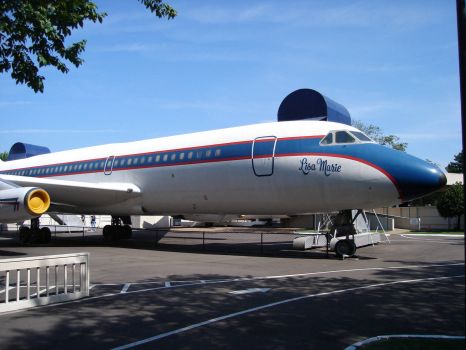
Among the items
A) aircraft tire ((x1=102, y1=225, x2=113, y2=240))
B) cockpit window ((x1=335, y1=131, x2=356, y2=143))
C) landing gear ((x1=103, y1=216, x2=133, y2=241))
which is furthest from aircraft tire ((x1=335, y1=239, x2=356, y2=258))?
aircraft tire ((x1=102, y1=225, x2=113, y2=240))

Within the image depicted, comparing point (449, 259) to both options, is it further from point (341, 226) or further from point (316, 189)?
point (316, 189)

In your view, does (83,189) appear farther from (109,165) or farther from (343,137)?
(343,137)

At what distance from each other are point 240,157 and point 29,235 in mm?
12137

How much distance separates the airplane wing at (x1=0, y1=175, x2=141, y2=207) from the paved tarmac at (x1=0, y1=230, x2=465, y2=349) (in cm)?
546

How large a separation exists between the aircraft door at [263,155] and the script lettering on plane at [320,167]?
1000mm

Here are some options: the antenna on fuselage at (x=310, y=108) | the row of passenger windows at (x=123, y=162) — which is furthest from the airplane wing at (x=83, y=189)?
the antenna on fuselage at (x=310, y=108)

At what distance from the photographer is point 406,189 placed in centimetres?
1245

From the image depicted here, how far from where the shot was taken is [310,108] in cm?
2522

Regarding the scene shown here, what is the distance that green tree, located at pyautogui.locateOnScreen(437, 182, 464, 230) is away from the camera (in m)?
38.6

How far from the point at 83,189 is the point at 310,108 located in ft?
42.5

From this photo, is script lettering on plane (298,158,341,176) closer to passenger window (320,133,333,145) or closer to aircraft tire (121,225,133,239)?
passenger window (320,133,333,145)

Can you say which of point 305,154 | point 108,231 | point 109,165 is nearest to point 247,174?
point 305,154

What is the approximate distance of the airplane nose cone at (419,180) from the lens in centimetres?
1232

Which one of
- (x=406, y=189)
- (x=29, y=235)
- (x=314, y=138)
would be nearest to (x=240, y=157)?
(x=314, y=138)
